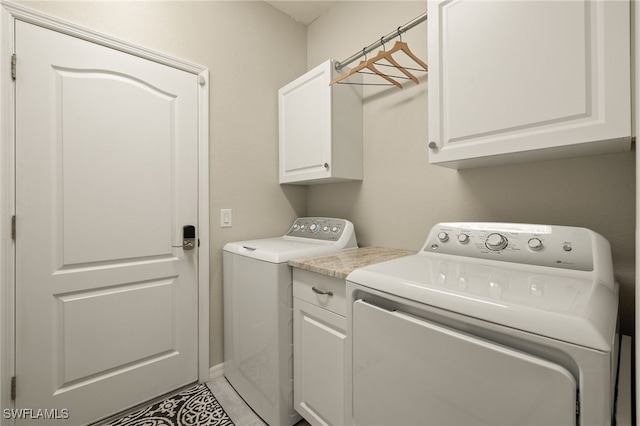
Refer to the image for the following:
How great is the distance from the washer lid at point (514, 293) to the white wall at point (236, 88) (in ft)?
4.09

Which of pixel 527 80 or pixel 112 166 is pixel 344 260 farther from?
pixel 112 166

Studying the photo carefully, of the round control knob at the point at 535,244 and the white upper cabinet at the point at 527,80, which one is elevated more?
the white upper cabinet at the point at 527,80

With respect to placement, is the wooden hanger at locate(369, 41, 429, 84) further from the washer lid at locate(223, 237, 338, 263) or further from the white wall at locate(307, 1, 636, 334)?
the washer lid at locate(223, 237, 338, 263)

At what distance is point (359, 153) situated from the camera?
1943 mm

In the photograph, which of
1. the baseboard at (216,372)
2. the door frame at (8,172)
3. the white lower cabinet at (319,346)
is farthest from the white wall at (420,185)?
the door frame at (8,172)

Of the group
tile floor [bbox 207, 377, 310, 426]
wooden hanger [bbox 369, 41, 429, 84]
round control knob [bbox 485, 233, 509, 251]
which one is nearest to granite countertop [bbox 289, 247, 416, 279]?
round control knob [bbox 485, 233, 509, 251]

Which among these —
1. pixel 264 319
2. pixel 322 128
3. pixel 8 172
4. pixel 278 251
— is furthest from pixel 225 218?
pixel 8 172

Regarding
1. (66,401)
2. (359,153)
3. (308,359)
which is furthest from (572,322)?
(66,401)

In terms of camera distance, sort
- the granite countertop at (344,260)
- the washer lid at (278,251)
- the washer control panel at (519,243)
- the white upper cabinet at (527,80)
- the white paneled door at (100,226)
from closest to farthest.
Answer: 1. the white upper cabinet at (527,80)
2. the washer control panel at (519,243)
3. the granite countertop at (344,260)
4. the white paneled door at (100,226)
5. the washer lid at (278,251)

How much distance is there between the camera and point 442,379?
753 mm

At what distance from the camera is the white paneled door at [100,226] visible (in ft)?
4.38

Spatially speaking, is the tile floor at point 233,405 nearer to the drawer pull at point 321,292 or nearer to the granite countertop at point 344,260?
the drawer pull at point 321,292

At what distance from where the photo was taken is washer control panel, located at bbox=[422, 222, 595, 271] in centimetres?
97

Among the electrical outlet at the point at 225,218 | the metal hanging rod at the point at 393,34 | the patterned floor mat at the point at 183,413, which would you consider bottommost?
the patterned floor mat at the point at 183,413
